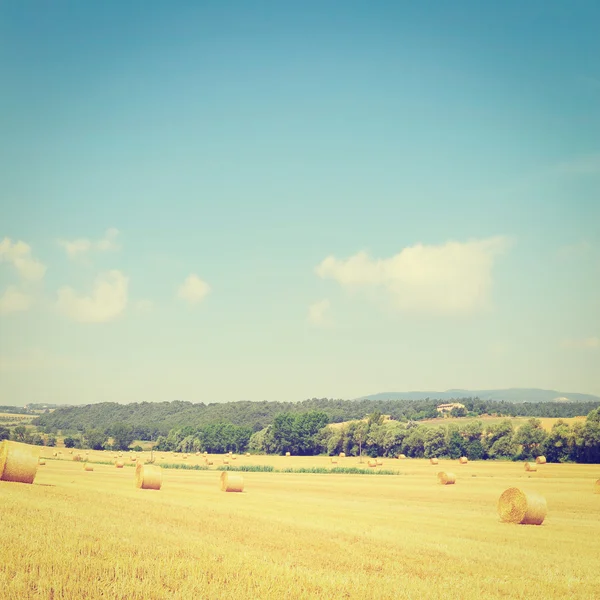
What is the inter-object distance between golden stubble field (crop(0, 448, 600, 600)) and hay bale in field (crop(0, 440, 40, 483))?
30.5 inches

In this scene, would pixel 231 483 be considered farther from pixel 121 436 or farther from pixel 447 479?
pixel 121 436

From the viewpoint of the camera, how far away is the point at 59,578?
10266mm

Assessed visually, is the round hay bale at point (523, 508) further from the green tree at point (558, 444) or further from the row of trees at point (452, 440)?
the green tree at point (558, 444)

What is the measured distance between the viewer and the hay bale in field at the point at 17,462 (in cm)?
2675

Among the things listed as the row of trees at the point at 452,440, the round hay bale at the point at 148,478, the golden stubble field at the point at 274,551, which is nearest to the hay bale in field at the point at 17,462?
the golden stubble field at the point at 274,551

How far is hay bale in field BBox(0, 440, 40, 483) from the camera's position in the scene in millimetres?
26750

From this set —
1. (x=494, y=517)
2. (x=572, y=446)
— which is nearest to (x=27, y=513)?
(x=494, y=517)

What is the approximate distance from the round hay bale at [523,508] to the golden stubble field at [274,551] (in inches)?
22.2

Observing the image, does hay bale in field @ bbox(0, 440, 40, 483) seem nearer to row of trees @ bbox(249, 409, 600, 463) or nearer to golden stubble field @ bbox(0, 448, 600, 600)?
golden stubble field @ bbox(0, 448, 600, 600)

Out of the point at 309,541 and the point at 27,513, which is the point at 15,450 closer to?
the point at 27,513

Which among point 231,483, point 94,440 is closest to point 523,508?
point 231,483

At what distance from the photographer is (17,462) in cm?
2706

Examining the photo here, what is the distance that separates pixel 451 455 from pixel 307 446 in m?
36.1

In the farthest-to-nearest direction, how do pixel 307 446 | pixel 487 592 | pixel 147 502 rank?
pixel 307 446, pixel 147 502, pixel 487 592
